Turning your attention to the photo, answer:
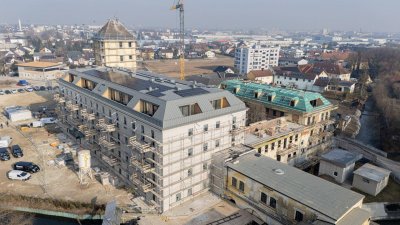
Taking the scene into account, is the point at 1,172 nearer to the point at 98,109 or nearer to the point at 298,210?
the point at 98,109

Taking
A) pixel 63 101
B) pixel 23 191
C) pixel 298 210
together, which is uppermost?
pixel 63 101

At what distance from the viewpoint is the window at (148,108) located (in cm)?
4066

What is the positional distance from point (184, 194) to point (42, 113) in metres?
62.0

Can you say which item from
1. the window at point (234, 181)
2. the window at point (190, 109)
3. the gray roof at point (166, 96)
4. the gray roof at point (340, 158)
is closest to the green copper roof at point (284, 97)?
the gray roof at point (340, 158)

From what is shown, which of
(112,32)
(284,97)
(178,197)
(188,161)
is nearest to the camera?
(188,161)

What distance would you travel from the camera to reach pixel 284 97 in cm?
6134

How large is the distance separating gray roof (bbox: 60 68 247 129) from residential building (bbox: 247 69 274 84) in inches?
3093

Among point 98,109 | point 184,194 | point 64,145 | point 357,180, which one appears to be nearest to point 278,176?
point 184,194

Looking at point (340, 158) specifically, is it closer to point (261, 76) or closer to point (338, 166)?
point (338, 166)

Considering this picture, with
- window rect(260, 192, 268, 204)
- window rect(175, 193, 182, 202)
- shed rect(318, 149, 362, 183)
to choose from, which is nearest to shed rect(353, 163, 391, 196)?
shed rect(318, 149, 362, 183)

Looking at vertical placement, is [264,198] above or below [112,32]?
below

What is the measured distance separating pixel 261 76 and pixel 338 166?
82.5 metres

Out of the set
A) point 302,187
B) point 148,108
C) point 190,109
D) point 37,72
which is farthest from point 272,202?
point 37,72

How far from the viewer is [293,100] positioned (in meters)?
59.0
